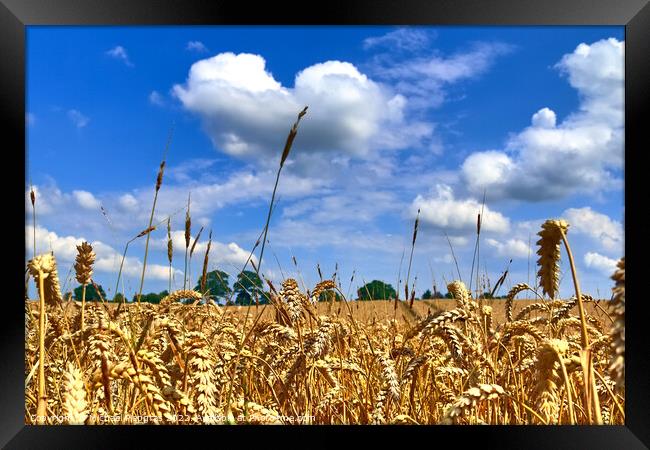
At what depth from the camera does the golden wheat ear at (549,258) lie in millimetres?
1077

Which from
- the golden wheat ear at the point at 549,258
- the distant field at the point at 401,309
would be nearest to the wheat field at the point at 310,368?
the golden wheat ear at the point at 549,258

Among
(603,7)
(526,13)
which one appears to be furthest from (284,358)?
(603,7)

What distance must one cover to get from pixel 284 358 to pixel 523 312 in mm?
874

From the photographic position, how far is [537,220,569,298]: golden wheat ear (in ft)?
3.53

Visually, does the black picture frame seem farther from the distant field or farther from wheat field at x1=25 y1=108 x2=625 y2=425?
the distant field

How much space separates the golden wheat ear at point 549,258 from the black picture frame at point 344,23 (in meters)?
0.25

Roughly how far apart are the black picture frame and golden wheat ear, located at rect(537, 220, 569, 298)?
25 cm

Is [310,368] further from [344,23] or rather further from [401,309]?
[344,23]

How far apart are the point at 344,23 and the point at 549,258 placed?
709mm

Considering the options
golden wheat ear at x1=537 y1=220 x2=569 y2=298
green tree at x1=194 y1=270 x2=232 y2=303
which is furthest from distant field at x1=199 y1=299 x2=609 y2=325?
golden wheat ear at x1=537 y1=220 x2=569 y2=298

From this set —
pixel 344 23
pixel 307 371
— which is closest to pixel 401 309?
pixel 307 371

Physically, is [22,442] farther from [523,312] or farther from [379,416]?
[523,312]

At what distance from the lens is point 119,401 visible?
166 centimetres

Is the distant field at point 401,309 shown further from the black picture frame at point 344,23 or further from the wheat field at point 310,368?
the black picture frame at point 344,23
